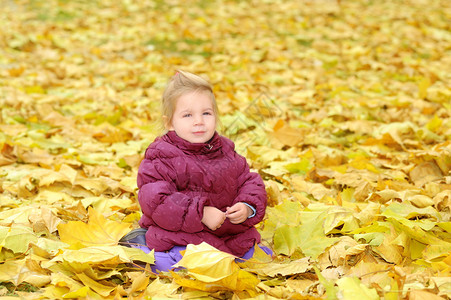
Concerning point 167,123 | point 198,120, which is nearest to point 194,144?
point 198,120

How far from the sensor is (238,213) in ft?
7.09

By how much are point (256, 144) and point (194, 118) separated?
5.29 feet

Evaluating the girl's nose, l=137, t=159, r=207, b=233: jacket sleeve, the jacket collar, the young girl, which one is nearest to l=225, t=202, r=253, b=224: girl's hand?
the young girl

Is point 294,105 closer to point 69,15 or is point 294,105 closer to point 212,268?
point 212,268

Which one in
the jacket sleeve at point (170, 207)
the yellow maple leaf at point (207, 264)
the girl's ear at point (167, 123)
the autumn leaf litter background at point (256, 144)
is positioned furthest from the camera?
the girl's ear at point (167, 123)

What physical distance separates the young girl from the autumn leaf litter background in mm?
A: 158

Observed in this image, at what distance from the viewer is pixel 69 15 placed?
29.5 feet

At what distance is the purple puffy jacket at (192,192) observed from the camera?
6.88 ft

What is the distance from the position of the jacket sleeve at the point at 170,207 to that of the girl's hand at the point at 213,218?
31 mm

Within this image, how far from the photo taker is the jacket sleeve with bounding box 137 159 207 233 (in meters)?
2.08

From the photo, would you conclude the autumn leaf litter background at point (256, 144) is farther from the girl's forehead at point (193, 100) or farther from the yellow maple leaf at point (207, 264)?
the girl's forehead at point (193, 100)

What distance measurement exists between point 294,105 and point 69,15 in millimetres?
5643

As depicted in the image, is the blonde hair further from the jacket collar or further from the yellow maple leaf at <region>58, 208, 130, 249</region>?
the yellow maple leaf at <region>58, 208, 130, 249</region>

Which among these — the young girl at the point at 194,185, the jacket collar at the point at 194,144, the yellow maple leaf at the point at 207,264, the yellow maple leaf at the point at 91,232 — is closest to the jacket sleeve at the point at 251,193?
the young girl at the point at 194,185
